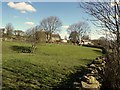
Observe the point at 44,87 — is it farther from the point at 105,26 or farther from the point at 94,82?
the point at 105,26

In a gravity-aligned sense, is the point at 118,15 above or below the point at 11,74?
above

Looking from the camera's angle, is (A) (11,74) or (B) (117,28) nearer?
(B) (117,28)

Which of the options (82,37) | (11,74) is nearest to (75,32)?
(82,37)

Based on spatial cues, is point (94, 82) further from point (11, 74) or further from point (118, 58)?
point (11, 74)

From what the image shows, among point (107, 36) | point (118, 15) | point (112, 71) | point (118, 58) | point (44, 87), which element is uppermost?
point (118, 15)

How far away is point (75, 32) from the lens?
84.4 metres

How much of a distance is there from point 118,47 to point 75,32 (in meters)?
76.9

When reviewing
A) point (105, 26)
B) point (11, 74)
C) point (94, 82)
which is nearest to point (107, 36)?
point (105, 26)

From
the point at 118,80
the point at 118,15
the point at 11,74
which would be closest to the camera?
the point at 118,15

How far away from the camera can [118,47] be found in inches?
305

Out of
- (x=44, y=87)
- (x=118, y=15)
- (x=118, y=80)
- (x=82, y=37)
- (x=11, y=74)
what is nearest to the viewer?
(x=118, y=15)

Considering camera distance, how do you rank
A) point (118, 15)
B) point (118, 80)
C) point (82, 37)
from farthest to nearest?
point (82, 37) < point (118, 80) < point (118, 15)

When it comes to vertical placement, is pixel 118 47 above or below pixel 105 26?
below

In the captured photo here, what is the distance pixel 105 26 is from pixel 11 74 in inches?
197
